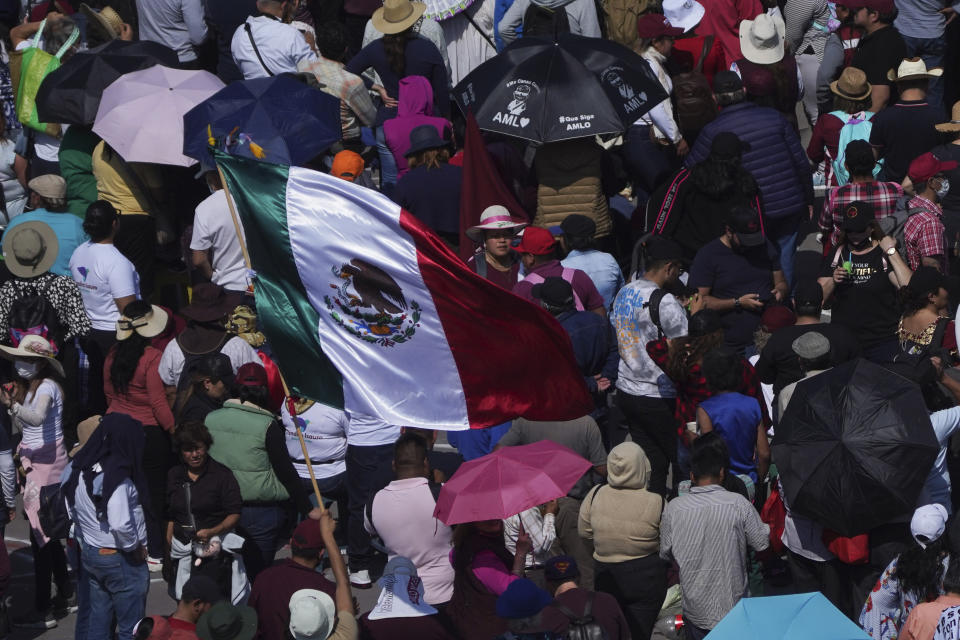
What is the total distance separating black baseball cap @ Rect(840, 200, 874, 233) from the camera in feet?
33.9

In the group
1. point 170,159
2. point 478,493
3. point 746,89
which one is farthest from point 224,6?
point 478,493

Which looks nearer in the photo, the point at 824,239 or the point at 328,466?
the point at 328,466

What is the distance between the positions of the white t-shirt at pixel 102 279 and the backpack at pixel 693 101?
14.4ft

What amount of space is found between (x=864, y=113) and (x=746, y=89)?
1278mm

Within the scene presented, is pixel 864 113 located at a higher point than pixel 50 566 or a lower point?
higher

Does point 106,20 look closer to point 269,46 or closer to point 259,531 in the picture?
point 269,46

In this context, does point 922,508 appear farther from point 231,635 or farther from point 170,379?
point 170,379

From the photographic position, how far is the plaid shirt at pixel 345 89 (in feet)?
42.6

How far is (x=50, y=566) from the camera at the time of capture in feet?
32.7

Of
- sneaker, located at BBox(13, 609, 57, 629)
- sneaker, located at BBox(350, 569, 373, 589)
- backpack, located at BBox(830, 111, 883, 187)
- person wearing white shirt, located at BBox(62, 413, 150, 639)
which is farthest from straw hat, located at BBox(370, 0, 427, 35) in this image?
sneaker, located at BBox(13, 609, 57, 629)

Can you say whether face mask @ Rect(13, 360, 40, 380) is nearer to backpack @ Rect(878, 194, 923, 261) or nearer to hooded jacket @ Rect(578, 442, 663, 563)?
hooded jacket @ Rect(578, 442, 663, 563)

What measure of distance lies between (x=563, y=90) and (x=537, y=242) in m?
1.89

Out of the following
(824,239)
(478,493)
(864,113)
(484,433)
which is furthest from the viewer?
(864,113)

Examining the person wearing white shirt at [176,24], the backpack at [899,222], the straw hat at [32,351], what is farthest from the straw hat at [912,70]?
the straw hat at [32,351]
